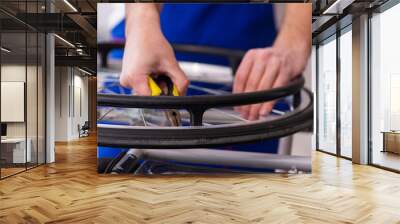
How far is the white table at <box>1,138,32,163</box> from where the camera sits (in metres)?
6.65

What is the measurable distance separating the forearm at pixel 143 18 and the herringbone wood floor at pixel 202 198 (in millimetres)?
2449

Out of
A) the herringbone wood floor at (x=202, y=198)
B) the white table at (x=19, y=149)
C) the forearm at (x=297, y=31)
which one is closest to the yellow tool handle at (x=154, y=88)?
the herringbone wood floor at (x=202, y=198)

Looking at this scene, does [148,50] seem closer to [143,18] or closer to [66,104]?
[143,18]

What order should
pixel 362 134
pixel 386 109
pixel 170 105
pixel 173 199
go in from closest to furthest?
pixel 173 199 < pixel 170 105 < pixel 386 109 < pixel 362 134

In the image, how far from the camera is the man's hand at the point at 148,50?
654 centimetres

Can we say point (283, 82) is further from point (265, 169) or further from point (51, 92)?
point (51, 92)

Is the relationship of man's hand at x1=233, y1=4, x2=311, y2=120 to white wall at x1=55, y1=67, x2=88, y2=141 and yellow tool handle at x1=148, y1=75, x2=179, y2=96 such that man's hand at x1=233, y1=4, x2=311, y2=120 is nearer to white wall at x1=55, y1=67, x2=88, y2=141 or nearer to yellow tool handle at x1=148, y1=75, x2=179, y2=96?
yellow tool handle at x1=148, y1=75, x2=179, y2=96

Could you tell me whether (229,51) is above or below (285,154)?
above

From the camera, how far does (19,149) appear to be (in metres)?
7.21

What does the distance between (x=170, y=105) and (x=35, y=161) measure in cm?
334

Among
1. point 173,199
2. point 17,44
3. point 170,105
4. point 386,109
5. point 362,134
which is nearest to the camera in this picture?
point 173,199

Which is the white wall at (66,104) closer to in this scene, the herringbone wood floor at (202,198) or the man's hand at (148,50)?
the herringbone wood floor at (202,198)

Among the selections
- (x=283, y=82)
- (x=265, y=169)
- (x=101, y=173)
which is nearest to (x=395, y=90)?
(x=283, y=82)

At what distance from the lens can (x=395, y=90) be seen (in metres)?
7.33
